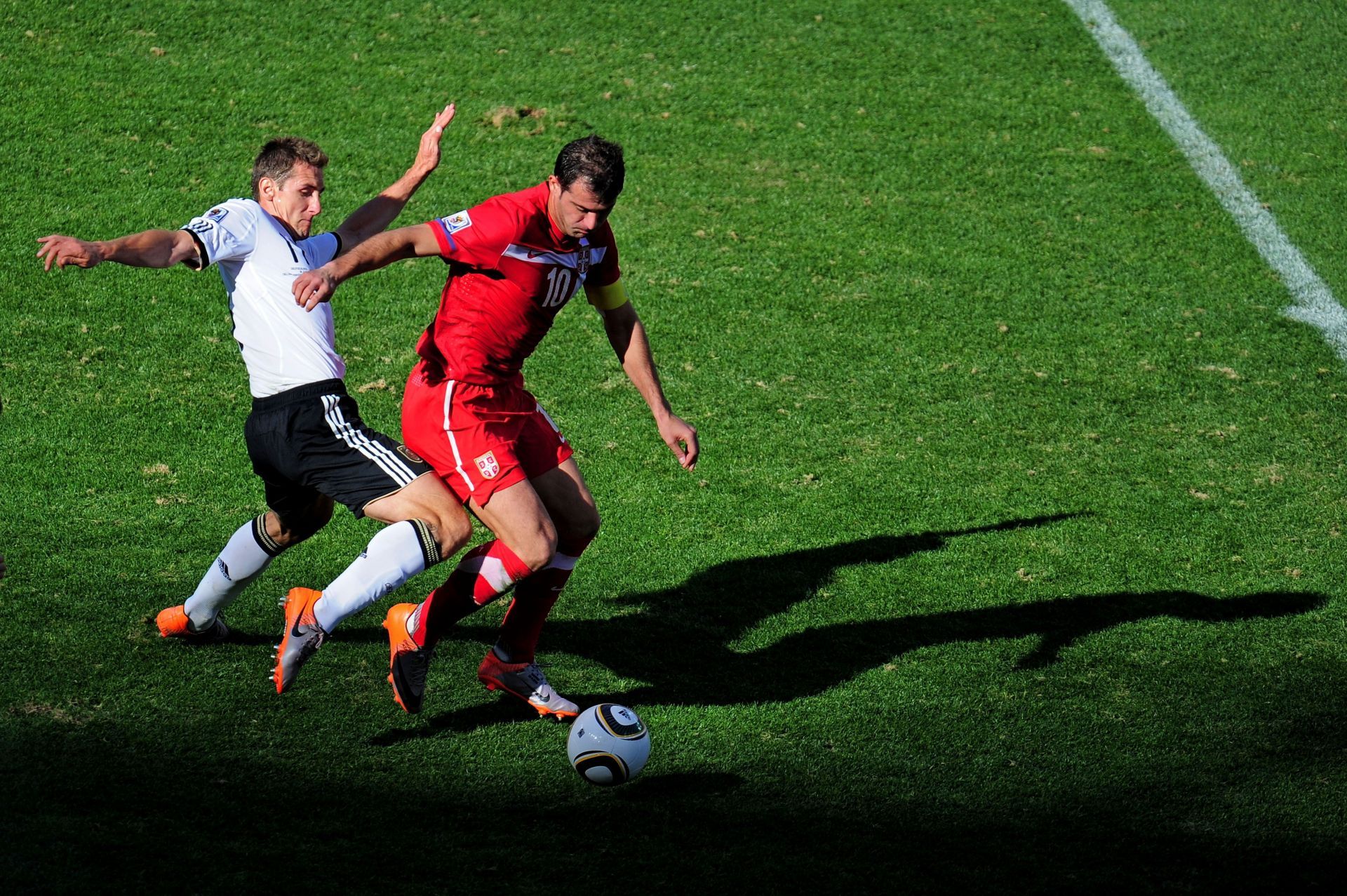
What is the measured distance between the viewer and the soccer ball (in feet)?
16.2

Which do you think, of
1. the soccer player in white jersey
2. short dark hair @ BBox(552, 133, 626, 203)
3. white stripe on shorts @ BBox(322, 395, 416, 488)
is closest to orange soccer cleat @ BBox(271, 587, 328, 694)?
the soccer player in white jersey

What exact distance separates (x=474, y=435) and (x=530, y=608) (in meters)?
0.85

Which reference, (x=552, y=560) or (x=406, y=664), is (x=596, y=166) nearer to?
(x=552, y=560)

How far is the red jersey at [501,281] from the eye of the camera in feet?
17.2

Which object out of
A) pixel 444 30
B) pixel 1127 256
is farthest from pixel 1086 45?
pixel 444 30

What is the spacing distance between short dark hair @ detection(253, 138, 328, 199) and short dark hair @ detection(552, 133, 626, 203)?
1.17 m

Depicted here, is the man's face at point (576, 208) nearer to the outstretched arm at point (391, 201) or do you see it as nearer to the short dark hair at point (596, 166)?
the short dark hair at point (596, 166)

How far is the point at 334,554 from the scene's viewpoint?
7.08 meters

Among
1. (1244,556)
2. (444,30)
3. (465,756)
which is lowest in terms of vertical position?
(1244,556)

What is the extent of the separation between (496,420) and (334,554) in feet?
7.02

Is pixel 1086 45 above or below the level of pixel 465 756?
above

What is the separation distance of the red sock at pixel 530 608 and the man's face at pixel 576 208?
143 cm

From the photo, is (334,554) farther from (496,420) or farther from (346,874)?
(346,874)

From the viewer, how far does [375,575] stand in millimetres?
5035
